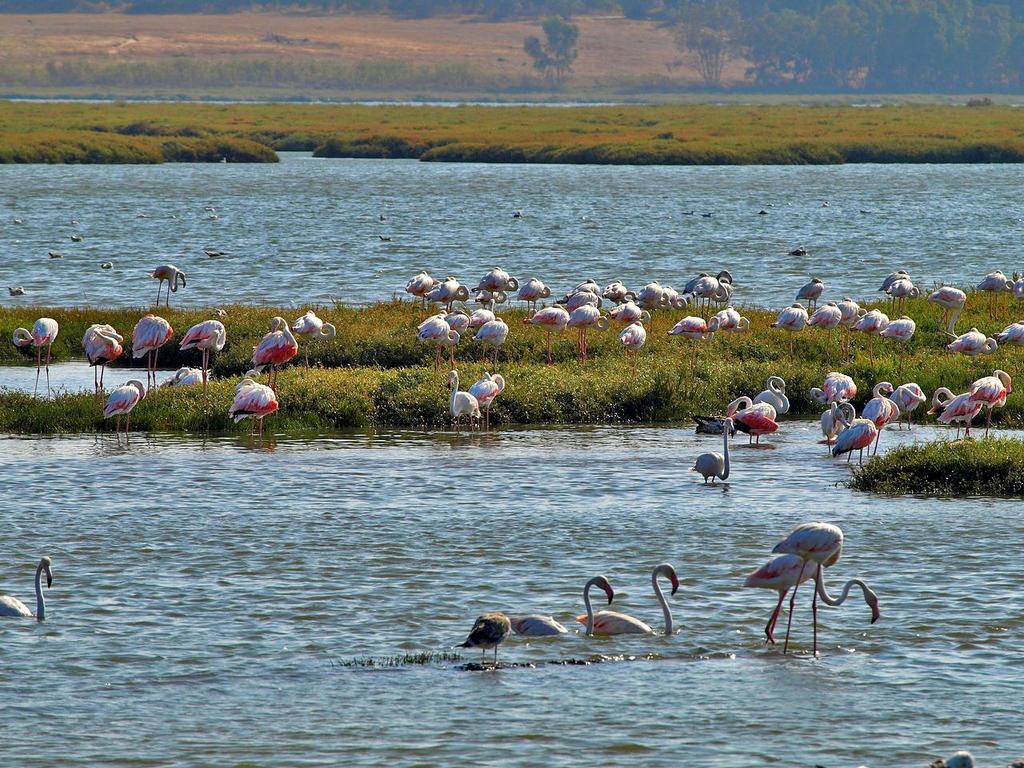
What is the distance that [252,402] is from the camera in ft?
68.0

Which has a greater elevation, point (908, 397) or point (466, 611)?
point (908, 397)

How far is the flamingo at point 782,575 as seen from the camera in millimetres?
12508

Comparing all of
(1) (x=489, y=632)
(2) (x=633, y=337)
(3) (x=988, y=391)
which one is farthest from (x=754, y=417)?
(1) (x=489, y=632)

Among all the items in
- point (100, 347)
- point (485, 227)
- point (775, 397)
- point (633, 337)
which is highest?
point (633, 337)

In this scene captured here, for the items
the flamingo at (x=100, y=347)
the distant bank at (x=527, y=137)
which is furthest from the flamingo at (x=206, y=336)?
the distant bank at (x=527, y=137)

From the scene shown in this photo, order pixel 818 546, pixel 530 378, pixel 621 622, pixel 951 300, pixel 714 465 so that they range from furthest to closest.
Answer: pixel 951 300 → pixel 530 378 → pixel 714 465 → pixel 621 622 → pixel 818 546

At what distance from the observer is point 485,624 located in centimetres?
1168

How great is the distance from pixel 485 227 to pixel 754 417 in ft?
132

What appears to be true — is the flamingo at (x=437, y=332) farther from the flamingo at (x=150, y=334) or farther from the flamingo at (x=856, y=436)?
the flamingo at (x=856, y=436)

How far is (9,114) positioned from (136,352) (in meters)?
109

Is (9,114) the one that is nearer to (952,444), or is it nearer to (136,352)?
(136,352)

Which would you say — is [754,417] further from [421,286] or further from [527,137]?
[527,137]

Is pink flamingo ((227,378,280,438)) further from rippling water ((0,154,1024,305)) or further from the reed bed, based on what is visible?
rippling water ((0,154,1024,305))

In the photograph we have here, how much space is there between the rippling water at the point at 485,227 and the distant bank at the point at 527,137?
4.42 feet
